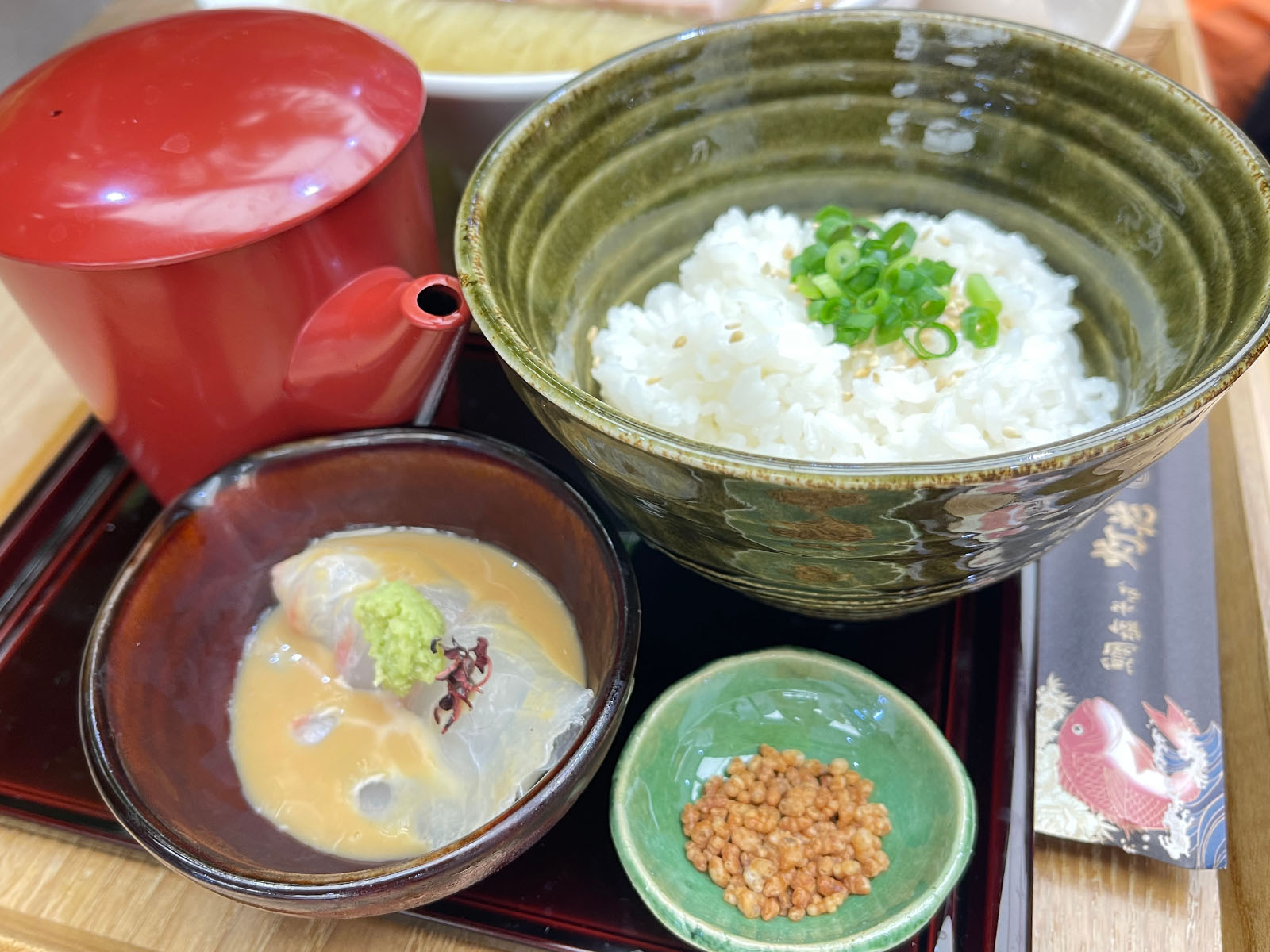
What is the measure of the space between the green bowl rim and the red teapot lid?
17cm

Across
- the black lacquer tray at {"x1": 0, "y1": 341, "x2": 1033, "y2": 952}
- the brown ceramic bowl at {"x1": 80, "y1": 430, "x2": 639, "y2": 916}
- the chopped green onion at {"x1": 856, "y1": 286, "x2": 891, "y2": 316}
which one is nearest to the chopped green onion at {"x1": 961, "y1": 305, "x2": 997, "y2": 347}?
the chopped green onion at {"x1": 856, "y1": 286, "x2": 891, "y2": 316}

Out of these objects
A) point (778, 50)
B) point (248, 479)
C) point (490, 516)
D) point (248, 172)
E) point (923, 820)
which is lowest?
point (923, 820)

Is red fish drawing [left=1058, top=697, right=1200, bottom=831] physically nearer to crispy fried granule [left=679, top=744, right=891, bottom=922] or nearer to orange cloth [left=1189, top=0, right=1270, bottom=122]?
crispy fried granule [left=679, top=744, right=891, bottom=922]

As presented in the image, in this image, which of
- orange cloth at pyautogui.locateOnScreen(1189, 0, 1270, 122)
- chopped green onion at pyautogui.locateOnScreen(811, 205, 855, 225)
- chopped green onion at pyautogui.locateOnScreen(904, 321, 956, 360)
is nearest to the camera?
chopped green onion at pyautogui.locateOnScreen(904, 321, 956, 360)

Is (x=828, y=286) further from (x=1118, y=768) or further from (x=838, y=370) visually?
(x=1118, y=768)

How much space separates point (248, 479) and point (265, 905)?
0.58 m

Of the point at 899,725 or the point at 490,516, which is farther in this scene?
the point at 490,516

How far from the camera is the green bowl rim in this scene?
79 centimetres

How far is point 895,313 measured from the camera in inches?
49.2

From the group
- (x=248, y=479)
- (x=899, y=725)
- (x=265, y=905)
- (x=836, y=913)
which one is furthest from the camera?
(x=248, y=479)

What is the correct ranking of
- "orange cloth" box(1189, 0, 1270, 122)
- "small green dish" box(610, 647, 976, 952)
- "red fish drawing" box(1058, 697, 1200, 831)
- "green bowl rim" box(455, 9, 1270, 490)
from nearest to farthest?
"green bowl rim" box(455, 9, 1270, 490)
"small green dish" box(610, 647, 976, 952)
"red fish drawing" box(1058, 697, 1200, 831)
"orange cloth" box(1189, 0, 1270, 122)

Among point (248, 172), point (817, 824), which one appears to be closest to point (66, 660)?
point (248, 172)

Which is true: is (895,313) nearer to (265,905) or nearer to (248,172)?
(248,172)

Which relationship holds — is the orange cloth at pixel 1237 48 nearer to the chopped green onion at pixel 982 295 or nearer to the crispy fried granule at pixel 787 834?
the chopped green onion at pixel 982 295
